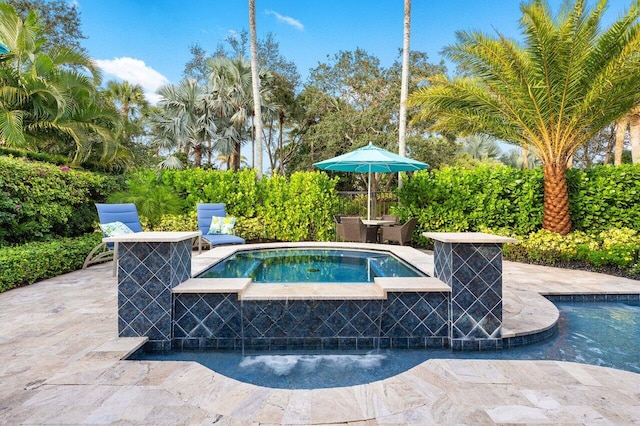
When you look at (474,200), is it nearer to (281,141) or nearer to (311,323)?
(311,323)

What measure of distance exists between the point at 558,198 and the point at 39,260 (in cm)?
952

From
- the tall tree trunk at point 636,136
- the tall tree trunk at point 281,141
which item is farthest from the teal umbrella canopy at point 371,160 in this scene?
the tall tree trunk at point 281,141

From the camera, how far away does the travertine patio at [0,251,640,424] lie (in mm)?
1853

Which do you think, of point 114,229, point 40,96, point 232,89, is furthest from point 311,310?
point 232,89

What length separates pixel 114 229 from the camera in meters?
5.69

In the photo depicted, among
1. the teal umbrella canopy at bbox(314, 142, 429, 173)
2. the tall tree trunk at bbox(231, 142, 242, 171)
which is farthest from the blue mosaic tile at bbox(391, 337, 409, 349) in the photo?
the tall tree trunk at bbox(231, 142, 242, 171)

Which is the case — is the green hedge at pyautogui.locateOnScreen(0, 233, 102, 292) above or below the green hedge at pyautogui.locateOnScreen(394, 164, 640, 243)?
below

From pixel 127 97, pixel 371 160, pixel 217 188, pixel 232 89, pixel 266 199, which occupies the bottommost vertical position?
pixel 266 199

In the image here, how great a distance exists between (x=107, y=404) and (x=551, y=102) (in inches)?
325

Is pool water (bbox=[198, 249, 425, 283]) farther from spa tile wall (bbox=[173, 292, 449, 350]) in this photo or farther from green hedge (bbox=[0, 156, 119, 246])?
green hedge (bbox=[0, 156, 119, 246])

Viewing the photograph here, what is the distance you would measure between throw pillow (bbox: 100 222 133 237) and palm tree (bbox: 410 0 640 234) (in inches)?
263

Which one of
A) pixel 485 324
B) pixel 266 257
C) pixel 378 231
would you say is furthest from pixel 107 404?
pixel 378 231

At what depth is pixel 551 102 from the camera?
692 centimetres

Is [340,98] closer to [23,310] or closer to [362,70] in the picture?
[362,70]
